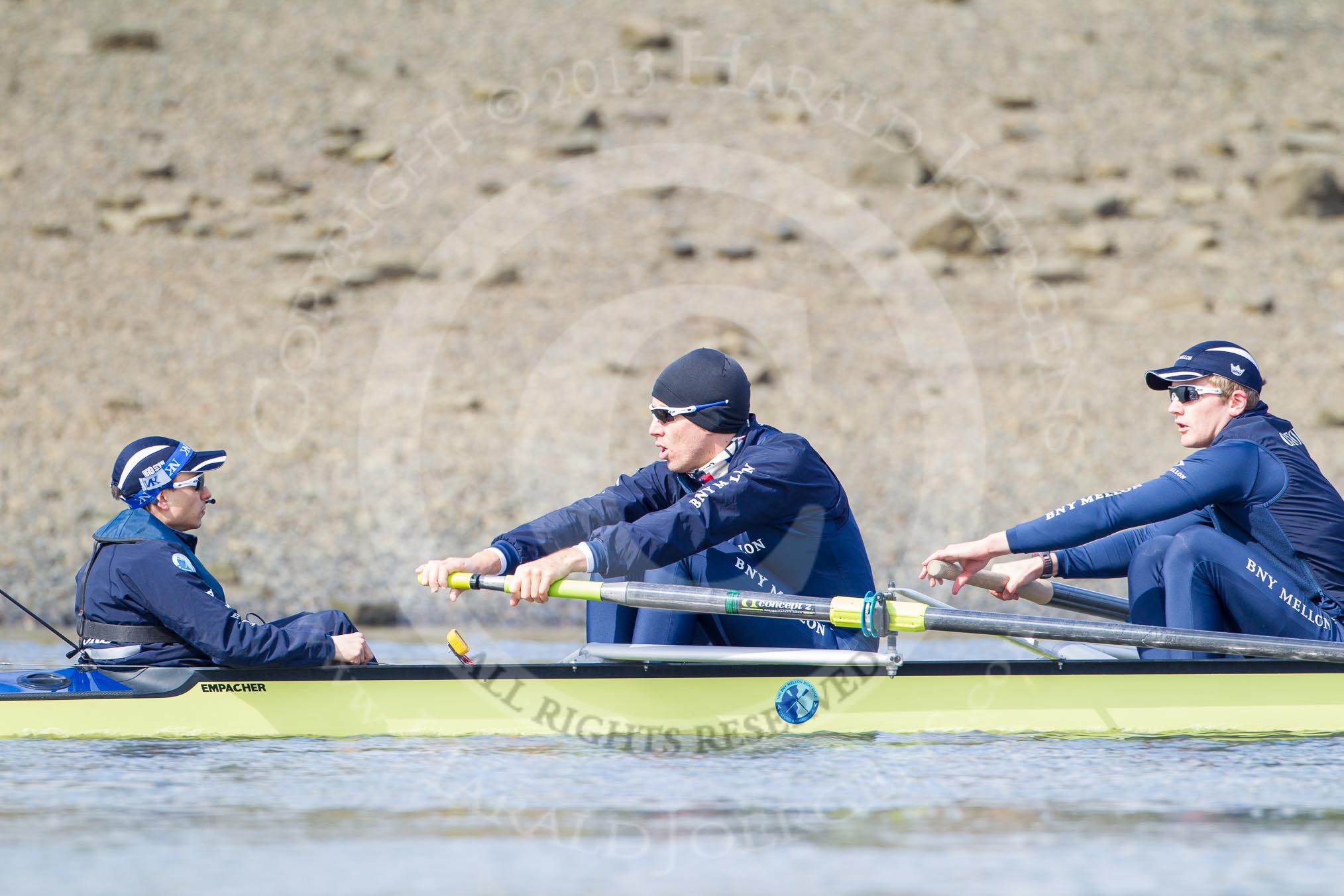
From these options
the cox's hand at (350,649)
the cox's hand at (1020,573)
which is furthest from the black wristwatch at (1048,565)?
the cox's hand at (350,649)

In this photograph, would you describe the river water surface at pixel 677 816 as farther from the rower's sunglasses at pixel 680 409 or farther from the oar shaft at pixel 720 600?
the rower's sunglasses at pixel 680 409

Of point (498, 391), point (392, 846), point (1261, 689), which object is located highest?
point (498, 391)

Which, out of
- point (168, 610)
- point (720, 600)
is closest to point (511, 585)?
point (720, 600)

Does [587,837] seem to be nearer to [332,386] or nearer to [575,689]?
[575,689]

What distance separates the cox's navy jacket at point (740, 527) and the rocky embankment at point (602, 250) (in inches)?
279

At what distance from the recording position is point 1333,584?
26.7 ft

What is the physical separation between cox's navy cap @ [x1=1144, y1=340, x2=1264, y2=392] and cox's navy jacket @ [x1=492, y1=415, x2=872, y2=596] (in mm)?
1777

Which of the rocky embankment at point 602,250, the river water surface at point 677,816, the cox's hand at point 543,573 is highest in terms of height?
the rocky embankment at point 602,250

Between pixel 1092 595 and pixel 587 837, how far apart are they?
4.26 m

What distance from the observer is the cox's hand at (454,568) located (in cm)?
802

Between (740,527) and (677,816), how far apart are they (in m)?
1.87

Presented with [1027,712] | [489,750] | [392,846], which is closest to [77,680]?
[489,750]

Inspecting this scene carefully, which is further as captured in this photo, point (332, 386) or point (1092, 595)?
point (332, 386)

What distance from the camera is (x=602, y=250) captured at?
28875 millimetres
